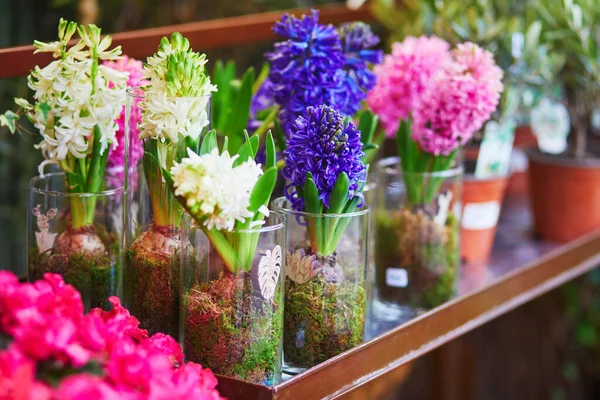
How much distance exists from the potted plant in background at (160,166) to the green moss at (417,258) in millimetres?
397

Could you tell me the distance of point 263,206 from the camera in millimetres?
837

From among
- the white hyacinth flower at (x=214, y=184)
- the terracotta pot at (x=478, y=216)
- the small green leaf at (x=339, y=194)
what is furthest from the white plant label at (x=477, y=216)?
the white hyacinth flower at (x=214, y=184)

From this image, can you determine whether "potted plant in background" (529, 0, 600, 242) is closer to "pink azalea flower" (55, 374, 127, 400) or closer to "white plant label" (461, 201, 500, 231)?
"white plant label" (461, 201, 500, 231)

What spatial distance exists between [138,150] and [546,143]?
37.4 inches

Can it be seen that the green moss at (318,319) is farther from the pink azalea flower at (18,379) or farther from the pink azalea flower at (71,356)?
the pink azalea flower at (18,379)

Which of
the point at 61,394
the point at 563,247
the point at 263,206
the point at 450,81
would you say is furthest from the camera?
the point at 563,247

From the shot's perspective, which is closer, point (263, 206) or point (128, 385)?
point (128, 385)

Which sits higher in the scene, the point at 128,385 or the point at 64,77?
the point at 64,77

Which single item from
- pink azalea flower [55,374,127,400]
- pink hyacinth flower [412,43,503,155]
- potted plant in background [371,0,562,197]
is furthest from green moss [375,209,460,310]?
pink azalea flower [55,374,127,400]

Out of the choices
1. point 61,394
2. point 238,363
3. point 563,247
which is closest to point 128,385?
point 61,394

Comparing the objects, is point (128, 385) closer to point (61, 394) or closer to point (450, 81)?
point (61, 394)

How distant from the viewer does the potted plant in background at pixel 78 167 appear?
3.00ft

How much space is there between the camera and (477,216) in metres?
1.45

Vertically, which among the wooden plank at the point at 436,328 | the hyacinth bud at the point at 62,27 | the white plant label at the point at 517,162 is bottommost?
Result: the wooden plank at the point at 436,328
